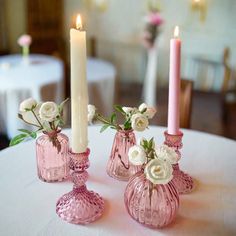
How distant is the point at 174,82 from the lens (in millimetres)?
977

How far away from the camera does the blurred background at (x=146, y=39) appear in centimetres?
390

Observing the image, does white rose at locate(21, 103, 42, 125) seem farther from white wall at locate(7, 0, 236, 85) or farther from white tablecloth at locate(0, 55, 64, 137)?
white wall at locate(7, 0, 236, 85)

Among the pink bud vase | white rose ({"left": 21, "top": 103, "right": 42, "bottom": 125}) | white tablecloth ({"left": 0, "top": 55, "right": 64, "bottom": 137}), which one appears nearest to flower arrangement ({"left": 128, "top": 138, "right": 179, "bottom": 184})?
the pink bud vase

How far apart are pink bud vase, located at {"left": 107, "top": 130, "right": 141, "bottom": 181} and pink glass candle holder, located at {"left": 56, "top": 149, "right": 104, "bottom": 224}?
177mm

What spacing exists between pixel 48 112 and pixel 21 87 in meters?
1.59

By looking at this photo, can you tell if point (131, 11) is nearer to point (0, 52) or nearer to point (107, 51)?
point (107, 51)

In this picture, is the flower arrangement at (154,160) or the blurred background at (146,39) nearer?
the flower arrangement at (154,160)

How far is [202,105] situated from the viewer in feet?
13.3

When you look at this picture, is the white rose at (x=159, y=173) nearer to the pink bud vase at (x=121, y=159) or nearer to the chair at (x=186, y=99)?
the pink bud vase at (x=121, y=159)

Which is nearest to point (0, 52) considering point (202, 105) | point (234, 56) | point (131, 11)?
point (131, 11)

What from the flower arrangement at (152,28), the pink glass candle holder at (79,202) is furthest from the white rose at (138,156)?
the flower arrangement at (152,28)

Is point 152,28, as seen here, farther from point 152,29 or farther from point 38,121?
point 38,121

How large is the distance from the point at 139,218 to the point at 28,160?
50 cm

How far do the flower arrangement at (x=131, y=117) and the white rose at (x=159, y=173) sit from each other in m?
0.18
